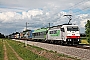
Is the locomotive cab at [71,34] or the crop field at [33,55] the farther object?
the locomotive cab at [71,34]

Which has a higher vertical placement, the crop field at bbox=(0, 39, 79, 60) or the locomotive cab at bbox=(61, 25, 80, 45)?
the locomotive cab at bbox=(61, 25, 80, 45)

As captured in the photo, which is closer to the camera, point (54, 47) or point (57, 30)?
point (54, 47)

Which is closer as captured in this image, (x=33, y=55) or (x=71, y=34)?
(x=33, y=55)

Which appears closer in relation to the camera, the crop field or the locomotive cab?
the crop field

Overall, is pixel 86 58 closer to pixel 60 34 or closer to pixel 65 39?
pixel 65 39

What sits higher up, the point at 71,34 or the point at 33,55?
the point at 71,34

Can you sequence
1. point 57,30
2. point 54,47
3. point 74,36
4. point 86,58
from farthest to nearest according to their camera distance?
1. point 57,30
2. point 74,36
3. point 54,47
4. point 86,58

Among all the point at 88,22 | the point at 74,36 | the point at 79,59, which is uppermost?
the point at 88,22

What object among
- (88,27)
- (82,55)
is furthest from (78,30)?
(88,27)

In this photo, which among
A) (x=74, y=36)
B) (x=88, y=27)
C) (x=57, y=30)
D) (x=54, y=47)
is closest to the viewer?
(x=54, y=47)

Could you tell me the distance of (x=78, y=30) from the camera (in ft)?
117

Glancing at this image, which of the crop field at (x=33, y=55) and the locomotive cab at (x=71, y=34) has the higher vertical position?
the locomotive cab at (x=71, y=34)

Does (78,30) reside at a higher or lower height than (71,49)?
higher

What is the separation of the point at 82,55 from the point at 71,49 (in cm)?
329
